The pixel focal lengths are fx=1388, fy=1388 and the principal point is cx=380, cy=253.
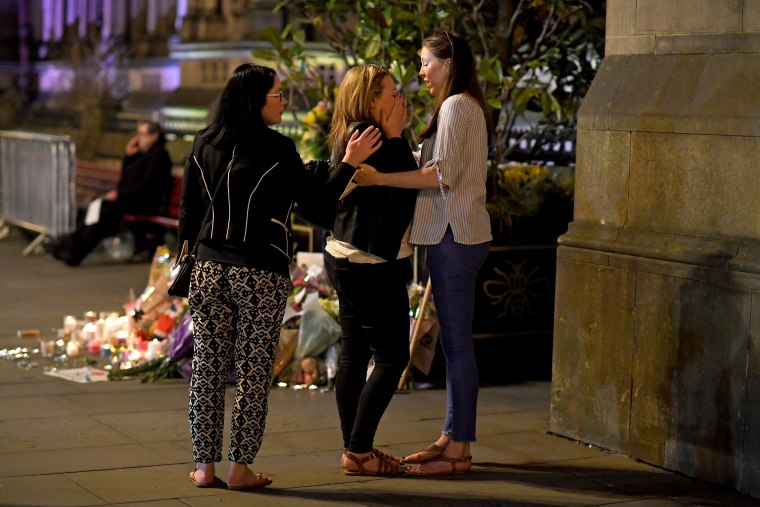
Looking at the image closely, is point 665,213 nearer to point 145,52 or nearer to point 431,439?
point 431,439

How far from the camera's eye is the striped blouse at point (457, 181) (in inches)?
242

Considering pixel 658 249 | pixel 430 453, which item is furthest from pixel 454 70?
pixel 430 453

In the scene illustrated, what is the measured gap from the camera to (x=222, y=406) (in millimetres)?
6027

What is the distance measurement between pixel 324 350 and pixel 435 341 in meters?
0.67

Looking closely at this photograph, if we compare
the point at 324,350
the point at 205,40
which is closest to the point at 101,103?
the point at 205,40

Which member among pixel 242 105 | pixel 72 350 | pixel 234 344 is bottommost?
pixel 72 350

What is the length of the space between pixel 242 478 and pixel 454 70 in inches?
79.9

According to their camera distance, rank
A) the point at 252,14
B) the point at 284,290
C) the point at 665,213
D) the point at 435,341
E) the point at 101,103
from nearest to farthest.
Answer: the point at 284,290 → the point at 665,213 → the point at 435,341 → the point at 252,14 → the point at 101,103

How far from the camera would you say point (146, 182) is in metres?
13.9

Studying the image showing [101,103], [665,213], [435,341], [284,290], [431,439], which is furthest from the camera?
[101,103]

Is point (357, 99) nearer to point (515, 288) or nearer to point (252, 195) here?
point (252, 195)

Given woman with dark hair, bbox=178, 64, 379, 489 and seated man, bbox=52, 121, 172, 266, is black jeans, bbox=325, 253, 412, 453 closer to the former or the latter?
woman with dark hair, bbox=178, 64, 379, 489

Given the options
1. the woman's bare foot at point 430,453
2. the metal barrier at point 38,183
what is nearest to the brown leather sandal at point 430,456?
the woman's bare foot at point 430,453

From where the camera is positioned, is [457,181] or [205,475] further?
[457,181]
